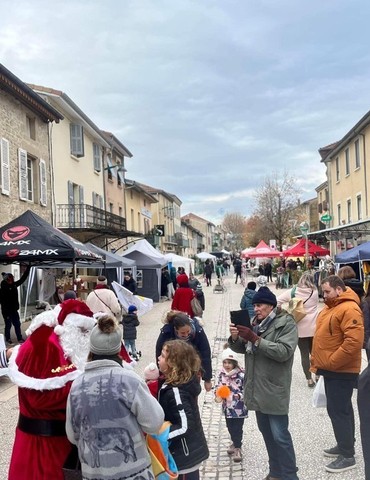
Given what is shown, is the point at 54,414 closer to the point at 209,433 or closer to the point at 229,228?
the point at 209,433

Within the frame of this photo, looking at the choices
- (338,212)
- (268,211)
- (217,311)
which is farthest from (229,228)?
(217,311)

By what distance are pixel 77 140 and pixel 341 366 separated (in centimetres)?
2047

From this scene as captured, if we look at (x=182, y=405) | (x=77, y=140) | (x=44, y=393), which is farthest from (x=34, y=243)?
(x=77, y=140)

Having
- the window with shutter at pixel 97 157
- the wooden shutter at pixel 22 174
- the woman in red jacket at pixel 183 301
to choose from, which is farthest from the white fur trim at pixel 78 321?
the window with shutter at pixel 97 157

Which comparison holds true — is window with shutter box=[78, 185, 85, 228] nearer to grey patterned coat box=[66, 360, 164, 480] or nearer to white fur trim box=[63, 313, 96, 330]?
white fur trim box=[63, 313, 96, 330]

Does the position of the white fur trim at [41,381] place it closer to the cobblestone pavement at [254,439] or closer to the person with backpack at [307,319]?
the cobblestone pavement at [254,439]

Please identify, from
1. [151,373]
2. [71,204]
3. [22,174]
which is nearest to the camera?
Result: [151,373]

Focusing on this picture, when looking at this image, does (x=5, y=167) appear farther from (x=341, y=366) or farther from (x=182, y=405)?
(x=182, y=405)

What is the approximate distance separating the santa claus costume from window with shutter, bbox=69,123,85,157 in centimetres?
2074

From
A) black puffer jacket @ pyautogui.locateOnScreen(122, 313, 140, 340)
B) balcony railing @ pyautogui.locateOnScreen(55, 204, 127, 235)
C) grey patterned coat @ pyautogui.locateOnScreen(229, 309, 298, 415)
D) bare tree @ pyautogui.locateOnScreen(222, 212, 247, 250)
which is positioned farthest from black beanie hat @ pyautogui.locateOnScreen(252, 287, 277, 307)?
bare tree @ pyautogui.locateOnScreen(222, 212, 247, 250)

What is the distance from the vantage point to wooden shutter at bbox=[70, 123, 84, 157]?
22797 millimetres

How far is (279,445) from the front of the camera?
154 inches

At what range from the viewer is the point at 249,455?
481cm

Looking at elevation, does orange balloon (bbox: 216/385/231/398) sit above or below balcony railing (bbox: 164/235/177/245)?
below
